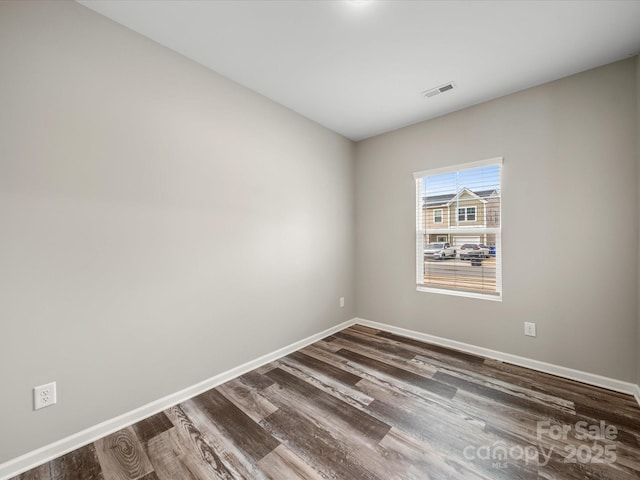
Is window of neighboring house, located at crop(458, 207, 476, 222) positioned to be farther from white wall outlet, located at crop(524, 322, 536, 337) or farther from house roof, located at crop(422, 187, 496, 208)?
white wall outlet, located at crop(524, 322, 536, 337)

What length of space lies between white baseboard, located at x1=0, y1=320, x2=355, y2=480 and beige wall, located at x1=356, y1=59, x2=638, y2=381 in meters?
2.24

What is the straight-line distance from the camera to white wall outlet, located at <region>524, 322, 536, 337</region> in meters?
2.41

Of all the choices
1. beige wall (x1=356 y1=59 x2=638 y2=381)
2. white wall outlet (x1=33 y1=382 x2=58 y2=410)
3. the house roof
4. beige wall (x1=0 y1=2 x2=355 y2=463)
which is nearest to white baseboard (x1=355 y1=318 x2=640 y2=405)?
beige wall (x1=356 y1=59 x2=638 y2=381)

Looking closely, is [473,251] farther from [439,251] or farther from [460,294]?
[460,294]

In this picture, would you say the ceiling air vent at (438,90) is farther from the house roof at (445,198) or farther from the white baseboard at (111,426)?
the white baseboard at (111,426)

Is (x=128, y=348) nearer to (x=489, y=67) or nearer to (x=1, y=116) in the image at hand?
(x=1, y=116)

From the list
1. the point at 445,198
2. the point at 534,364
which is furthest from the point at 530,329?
the point at 445,198

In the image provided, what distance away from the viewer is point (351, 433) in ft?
5.41

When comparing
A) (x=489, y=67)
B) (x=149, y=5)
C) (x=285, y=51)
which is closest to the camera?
(x=149, y=5)

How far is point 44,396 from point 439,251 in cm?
345

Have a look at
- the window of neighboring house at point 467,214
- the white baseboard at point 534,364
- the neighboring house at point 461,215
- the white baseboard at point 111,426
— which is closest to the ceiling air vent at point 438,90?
the neighboring house at point 461,215

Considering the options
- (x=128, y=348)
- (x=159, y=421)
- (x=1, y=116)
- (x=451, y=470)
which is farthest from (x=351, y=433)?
(x=1, y=116)

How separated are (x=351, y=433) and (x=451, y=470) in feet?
1.85

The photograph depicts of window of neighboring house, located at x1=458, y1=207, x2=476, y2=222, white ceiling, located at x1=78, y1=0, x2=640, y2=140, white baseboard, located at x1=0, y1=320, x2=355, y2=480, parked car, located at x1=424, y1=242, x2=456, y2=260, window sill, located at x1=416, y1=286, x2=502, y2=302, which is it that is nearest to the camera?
white baseboard, located at x1=0, y1=320, x2=355, y2=480
